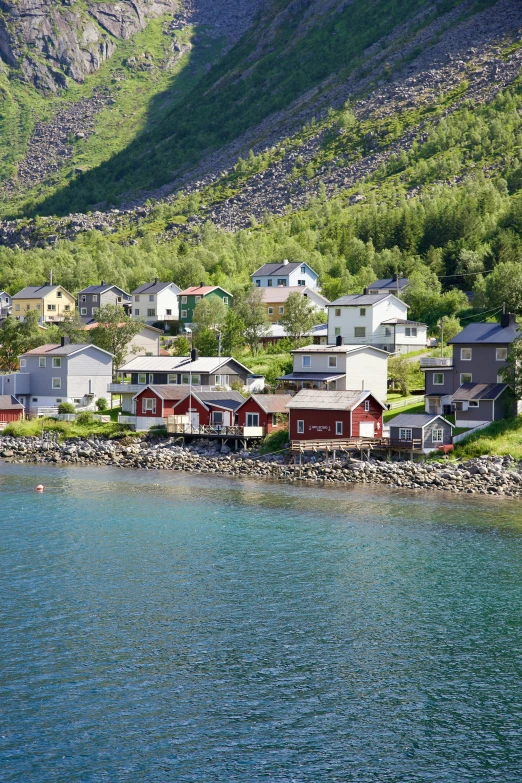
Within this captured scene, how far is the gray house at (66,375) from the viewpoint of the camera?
86500 millimetres

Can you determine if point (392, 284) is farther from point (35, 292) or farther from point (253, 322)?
point (35, 292)

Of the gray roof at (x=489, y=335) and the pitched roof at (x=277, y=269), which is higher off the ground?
the pitched roof at (x=277, y=269)

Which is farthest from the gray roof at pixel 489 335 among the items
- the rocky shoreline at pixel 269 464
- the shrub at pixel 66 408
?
the shrub at pixel 66 408

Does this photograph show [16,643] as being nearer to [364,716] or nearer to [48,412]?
[364,716]

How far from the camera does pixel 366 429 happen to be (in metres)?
68.1

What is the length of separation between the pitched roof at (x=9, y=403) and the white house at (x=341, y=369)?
23215 mm

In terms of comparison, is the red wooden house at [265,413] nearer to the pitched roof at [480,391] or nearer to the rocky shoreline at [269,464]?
the rocky shoreline at [269,464]

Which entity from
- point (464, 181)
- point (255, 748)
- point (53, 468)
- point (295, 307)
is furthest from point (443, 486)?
point (464, 181)

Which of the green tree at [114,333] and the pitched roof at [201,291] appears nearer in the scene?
the green tree at [114,333]

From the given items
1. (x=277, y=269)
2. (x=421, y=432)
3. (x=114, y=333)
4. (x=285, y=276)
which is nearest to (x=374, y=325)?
(x=114, y=333)

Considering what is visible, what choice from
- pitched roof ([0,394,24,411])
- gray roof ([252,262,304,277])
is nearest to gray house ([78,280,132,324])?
gray roof ([252,262,304,277])

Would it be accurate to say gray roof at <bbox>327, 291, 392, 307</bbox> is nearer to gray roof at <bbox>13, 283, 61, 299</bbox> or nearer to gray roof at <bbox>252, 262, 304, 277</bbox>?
gray roof at <bbox>252, 262, 304, 277</bbox>

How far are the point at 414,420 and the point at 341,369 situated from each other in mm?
11027

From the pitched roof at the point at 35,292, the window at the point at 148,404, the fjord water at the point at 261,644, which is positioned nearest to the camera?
the fjord water at the point at 261,644
